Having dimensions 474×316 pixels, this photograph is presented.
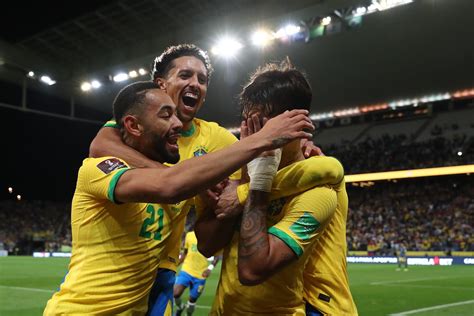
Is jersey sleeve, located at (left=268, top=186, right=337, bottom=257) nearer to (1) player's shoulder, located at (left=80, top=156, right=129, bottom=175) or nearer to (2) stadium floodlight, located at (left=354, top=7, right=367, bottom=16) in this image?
(1) player's shoulder, located at (left=80, top=156, right=129, bottom=175)

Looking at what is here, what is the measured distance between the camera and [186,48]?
432cm

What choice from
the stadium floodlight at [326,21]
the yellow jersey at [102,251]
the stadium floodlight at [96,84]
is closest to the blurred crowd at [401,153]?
the stadium floodlight at [326,21]

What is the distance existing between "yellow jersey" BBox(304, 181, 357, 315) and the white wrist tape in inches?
21.8

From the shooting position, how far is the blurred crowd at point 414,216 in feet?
109

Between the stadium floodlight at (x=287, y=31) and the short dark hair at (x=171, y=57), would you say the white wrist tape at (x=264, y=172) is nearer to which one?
the short dark hair at (x=171, y=57)

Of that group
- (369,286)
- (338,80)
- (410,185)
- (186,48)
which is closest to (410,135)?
(410,185)

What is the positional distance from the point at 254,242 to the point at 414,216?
3734 centimetres

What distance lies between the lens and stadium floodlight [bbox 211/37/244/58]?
26688 millimetres

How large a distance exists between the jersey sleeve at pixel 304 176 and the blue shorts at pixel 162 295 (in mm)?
1178

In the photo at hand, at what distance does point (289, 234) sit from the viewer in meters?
2.26

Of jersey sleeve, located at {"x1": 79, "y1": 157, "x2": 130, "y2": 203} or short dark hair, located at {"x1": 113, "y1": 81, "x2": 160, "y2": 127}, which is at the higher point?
short dark hair, located at {"x1": 113, "y1": 81, "x2": 160, "y2": 127}

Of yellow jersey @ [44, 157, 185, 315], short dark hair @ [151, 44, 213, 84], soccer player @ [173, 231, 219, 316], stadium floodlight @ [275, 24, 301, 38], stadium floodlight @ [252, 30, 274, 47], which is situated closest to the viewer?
yellow jersey @ [44, 157, 185, 315]

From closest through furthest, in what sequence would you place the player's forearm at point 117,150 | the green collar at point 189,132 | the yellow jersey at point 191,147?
the player's forearm at point 117,150 < the yellow jersey at point 191,147 < the green collar at point 189,132

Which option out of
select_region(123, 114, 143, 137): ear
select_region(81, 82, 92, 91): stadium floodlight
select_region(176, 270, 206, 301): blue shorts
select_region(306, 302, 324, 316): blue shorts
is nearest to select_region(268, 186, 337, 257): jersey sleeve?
select_region(306, 302, 324, 316): blue shorts
